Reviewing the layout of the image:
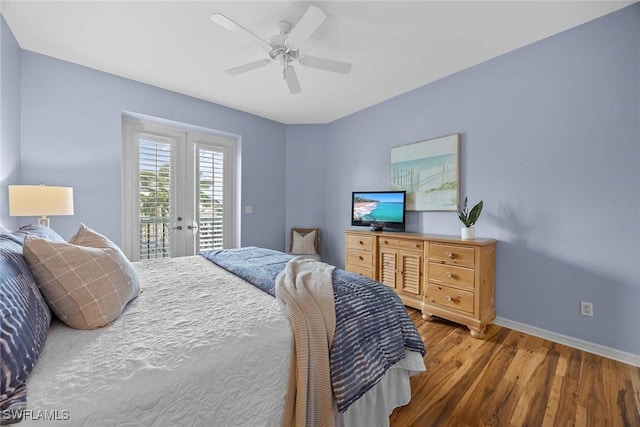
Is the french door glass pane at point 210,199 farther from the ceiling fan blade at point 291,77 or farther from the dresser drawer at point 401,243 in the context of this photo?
the dresser drawer at point 401,243

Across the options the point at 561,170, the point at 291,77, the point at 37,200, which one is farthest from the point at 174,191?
the point at 561,170

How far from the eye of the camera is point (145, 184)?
331cm

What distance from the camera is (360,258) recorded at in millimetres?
3352

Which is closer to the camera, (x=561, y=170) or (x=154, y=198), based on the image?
(x=561, y=170)

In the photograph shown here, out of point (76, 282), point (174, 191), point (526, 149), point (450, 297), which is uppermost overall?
point (526, 149)

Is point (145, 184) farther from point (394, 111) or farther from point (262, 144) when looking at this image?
point (394, 111)

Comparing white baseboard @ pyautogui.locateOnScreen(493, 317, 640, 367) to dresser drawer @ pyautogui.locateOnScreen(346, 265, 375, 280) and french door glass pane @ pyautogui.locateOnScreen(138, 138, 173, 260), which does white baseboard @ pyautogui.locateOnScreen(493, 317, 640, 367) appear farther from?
french door glass pane @ pyautogui.locateOnScreen(138, 138, 173, 260)

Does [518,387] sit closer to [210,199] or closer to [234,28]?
[234,28]

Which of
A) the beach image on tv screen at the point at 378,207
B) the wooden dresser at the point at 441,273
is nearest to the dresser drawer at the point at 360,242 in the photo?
the wooden dresser at the point at 441,273

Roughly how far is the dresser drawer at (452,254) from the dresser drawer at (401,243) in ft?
0.47

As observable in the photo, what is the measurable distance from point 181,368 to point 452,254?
2.32 metres

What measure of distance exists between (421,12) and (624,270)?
7.97ft

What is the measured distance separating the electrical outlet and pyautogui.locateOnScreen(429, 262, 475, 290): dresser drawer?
2.60 feet

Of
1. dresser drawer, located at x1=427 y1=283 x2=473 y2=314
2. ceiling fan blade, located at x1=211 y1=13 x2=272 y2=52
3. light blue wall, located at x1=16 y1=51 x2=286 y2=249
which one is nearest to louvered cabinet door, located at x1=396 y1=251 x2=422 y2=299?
dresser drawer, located at x1=427 y1=283 x2=473 y2=314
